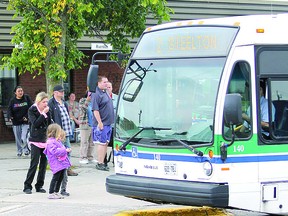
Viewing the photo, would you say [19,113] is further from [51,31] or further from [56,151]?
[56,151]

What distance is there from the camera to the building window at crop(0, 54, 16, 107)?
22562 millimetres

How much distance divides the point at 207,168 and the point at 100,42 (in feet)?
46.5

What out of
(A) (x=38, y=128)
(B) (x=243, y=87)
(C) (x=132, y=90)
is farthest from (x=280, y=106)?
(A) (x=38, y=128)

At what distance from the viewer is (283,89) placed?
365 inches

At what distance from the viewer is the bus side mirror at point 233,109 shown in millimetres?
8539

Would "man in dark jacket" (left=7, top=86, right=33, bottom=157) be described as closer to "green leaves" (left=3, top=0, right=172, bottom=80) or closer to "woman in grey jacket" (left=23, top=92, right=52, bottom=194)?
"green leaves" (left=3, top=0, right=172, bottom=80)

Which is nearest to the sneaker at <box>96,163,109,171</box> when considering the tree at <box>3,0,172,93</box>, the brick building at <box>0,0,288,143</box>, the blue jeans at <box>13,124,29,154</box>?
the tree at <box>3,0,172,93</box>

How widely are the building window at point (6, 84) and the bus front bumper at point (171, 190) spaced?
43.5ft

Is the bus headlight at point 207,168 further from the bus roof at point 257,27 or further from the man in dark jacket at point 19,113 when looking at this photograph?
the man in dark jacket at point 19,113

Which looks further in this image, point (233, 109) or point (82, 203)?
point (82, 203)

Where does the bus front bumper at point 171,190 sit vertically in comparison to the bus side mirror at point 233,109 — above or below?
below

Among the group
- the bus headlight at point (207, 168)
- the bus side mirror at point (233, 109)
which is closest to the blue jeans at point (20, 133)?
the bus headlight at point (207, 168)

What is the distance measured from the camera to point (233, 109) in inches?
336

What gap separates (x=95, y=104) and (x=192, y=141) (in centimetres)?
600
